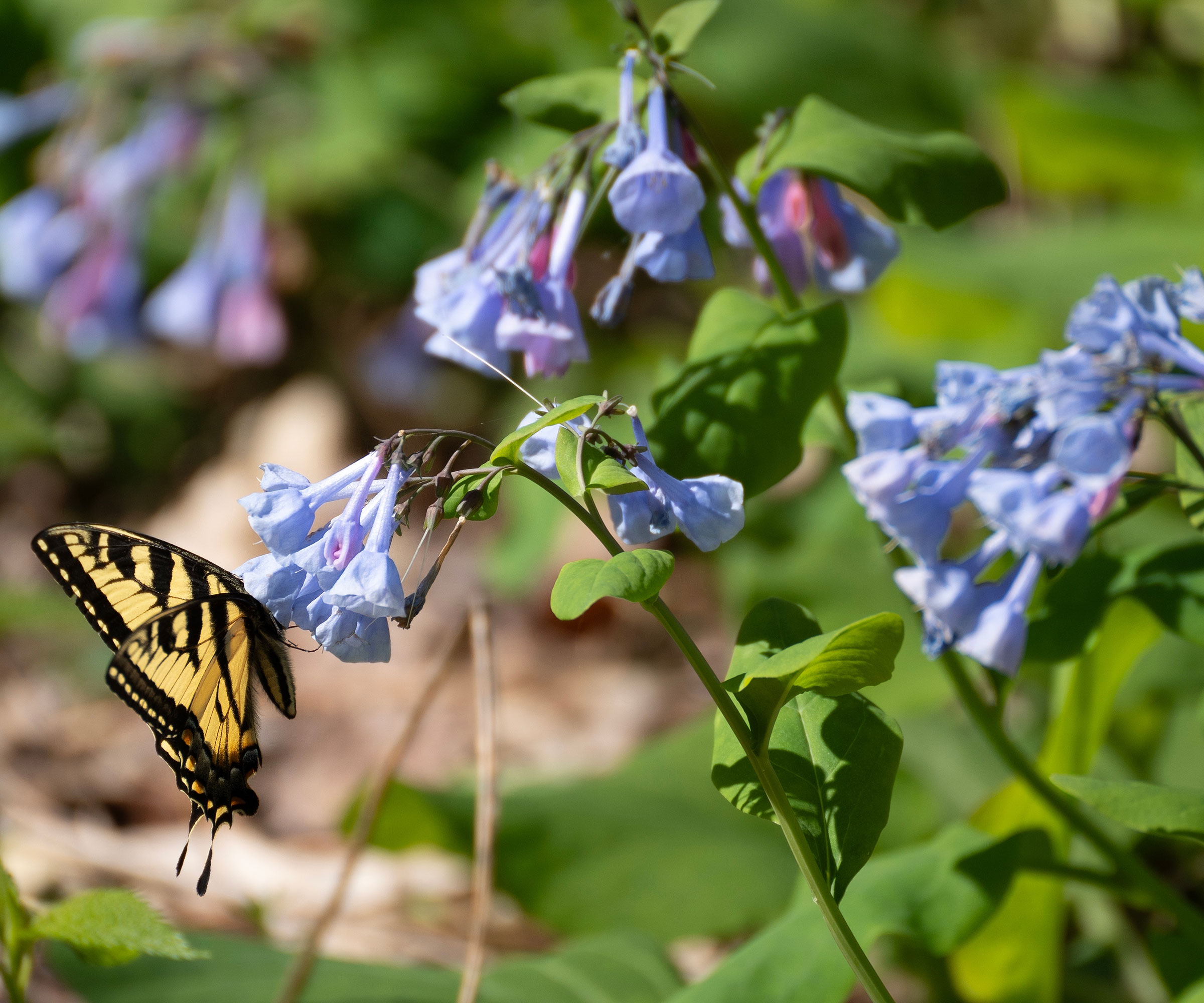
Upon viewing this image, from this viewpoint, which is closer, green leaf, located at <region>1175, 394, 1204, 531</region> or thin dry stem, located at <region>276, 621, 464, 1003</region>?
green leaf, located at <region>1175, 394, 1204, 531</region>

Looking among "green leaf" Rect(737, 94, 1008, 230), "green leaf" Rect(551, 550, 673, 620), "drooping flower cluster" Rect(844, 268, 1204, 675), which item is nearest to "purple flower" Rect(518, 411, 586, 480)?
"green leaf" Rect(551, 550, 673, 620)

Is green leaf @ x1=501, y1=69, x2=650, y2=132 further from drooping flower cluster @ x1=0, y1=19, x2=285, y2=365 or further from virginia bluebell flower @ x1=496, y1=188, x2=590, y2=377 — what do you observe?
drooping flower cluster @ x1=0, y1=19, x2=285, y2=365

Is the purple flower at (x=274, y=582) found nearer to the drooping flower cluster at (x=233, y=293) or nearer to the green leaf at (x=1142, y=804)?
the green leaf at (x=1142, y=804)

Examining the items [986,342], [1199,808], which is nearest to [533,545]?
[986,342]

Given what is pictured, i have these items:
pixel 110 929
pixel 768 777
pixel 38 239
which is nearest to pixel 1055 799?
pixel 768 777

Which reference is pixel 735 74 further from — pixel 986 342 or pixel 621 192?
pixel 621 192

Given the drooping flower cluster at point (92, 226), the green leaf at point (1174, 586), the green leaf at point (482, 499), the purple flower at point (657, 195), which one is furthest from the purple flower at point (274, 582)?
the drooping flower cluster at point (92, 226)
